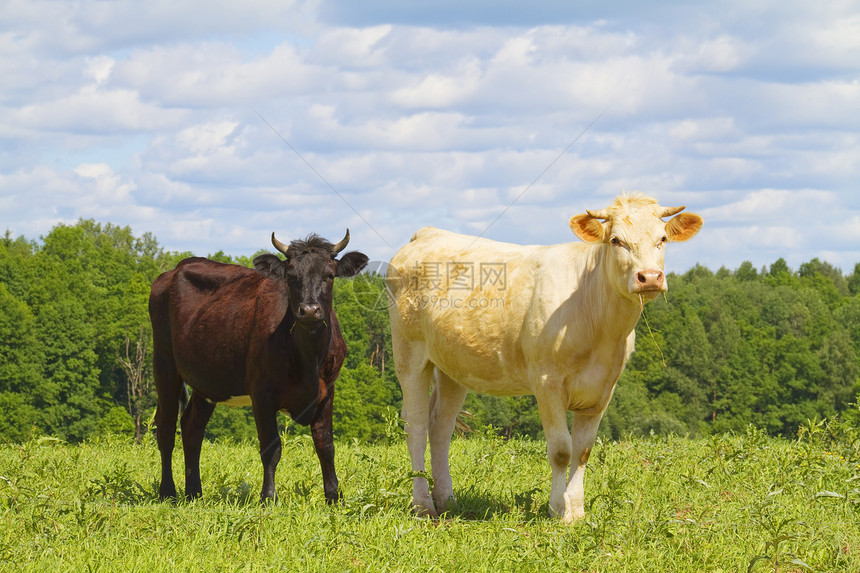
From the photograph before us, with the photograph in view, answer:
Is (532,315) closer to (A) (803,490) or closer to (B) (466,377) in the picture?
(B) (466,377)

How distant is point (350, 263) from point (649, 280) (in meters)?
3.24

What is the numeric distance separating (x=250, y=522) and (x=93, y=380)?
167 ft

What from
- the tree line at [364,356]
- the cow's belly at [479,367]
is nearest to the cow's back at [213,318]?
the cow's belly at [479,367]

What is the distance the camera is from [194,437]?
9.16m

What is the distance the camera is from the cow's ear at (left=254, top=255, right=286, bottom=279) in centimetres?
851

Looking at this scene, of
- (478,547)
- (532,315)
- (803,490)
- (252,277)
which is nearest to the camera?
(478,547)

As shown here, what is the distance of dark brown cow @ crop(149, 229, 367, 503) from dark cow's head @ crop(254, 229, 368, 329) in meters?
0.01

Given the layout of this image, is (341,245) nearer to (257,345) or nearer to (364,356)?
(257,345)

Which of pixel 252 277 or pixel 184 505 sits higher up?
pixel 252 277

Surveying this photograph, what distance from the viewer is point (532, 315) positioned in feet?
25.1

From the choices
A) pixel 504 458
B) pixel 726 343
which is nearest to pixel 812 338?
pixel 726 343

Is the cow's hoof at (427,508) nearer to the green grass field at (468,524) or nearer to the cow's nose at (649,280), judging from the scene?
the green grass field at (468,524)

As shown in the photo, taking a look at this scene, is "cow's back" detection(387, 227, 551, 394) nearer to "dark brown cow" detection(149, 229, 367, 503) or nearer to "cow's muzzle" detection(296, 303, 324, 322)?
"dark brown cow" detection(149, 229, 367, 503)

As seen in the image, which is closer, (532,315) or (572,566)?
(572,566)
